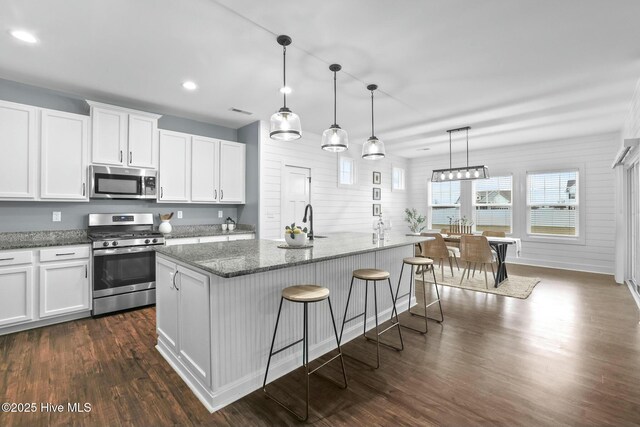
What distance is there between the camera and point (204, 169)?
488cm

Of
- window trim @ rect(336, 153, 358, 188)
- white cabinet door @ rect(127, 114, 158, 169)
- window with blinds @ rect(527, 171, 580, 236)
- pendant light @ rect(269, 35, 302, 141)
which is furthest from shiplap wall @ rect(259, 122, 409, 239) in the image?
window with blinds @ rect(527, 171, 580, 236)

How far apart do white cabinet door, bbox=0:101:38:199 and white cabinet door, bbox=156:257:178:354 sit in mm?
2151

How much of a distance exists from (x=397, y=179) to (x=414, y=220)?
4.00ft

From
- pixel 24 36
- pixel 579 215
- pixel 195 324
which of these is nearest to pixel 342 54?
pixel 195 324

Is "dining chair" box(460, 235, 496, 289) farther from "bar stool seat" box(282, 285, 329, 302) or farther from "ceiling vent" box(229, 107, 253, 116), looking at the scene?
"ceiling vent" box(229, 107, 253, 116)

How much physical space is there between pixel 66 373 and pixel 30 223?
2.30 metres

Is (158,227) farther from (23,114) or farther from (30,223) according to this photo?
(23,114)

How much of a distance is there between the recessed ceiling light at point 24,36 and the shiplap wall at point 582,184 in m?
7.98

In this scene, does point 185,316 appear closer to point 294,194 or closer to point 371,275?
point 371,275

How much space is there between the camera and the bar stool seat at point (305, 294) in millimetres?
2010

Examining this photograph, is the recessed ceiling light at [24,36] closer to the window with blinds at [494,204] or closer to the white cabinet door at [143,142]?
the white cabinet door at [143,142]

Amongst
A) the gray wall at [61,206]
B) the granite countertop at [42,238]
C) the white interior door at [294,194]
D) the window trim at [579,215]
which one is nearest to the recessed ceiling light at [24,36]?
the gray wall at [61,206]

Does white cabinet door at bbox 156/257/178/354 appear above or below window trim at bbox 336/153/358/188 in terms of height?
below

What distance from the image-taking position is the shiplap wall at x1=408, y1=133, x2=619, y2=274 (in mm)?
5891
